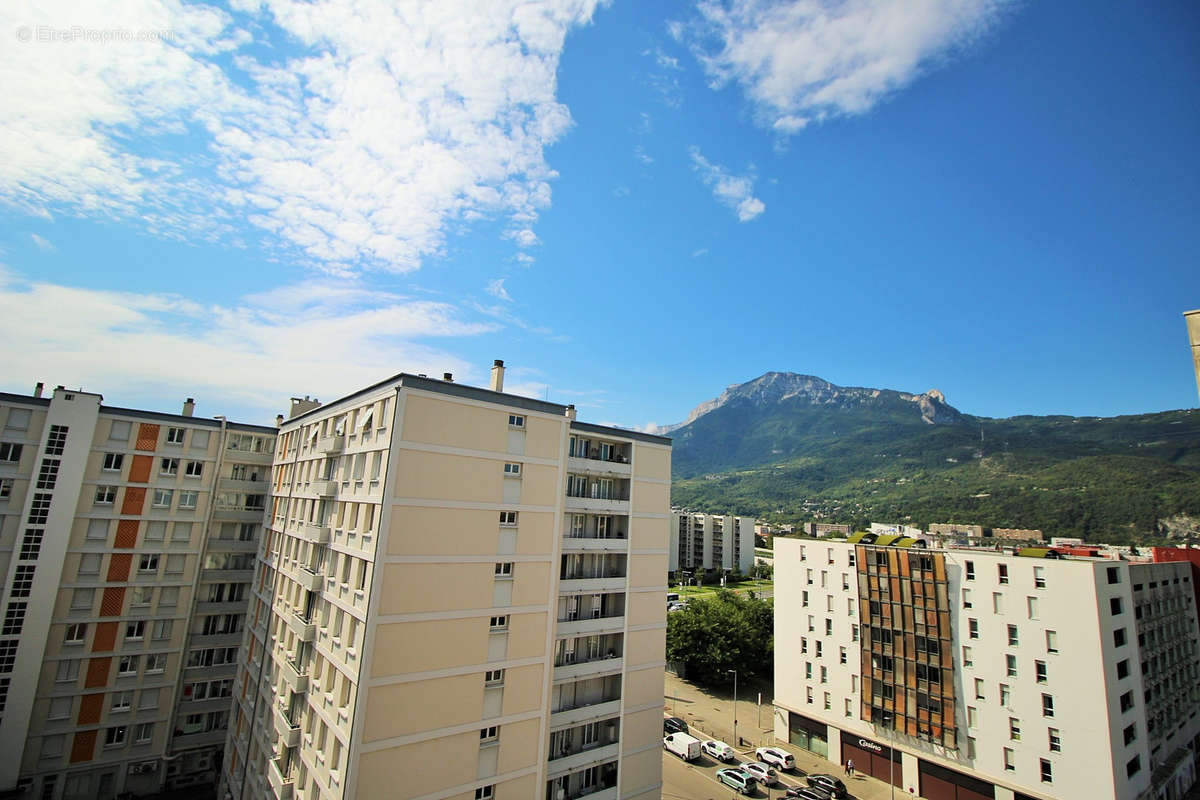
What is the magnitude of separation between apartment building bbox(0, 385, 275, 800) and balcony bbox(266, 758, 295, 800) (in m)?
15.4

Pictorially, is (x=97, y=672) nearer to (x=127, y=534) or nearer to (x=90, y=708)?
(x=90, y=708)

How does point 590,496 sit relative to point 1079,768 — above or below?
above

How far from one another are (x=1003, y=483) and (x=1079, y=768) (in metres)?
201

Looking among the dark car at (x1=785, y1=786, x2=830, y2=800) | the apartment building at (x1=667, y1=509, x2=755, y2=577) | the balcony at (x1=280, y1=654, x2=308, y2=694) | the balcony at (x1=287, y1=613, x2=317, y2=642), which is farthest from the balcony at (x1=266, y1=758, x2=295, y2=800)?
the apartment building at (x1=667, y1=509, x2=755, y2=577)

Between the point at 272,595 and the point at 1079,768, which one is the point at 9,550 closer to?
the point at 272,595

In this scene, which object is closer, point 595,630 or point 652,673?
point 595,630

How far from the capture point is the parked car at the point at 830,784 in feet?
122

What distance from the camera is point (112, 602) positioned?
33.0 meters

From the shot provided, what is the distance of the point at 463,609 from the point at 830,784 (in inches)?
1320

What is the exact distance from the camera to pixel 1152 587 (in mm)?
38688

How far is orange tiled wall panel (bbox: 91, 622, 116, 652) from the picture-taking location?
32281 millimetres

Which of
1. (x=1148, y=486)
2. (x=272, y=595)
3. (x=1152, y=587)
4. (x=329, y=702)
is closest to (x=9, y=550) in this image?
(x=272, y=595)

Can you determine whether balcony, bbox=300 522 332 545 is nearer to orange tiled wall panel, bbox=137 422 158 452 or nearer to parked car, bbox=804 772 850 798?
orange tiled wall panel, bbox=137 422 158 452

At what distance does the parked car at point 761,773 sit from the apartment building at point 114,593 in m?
37.2
